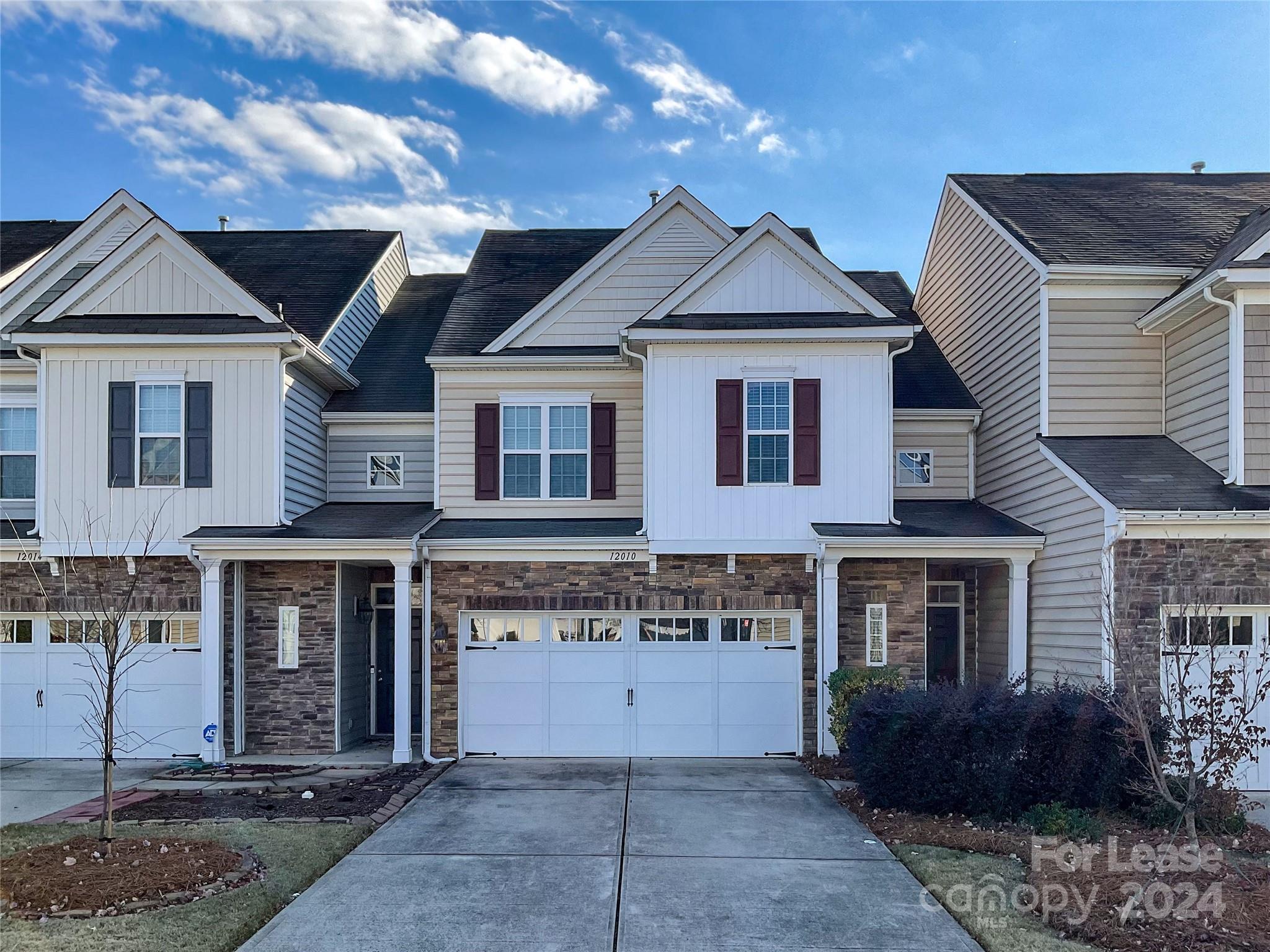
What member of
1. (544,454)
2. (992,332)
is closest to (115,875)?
(544,454)

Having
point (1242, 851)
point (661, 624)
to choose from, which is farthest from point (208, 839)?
point (1242, 851)

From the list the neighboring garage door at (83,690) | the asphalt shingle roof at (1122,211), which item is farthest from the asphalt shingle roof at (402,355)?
the asphalt shingle roof at (1122,211)

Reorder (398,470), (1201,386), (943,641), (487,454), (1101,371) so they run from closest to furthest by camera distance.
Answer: (1201,386), (1101,371), (487,454), (398,470), (943,641)

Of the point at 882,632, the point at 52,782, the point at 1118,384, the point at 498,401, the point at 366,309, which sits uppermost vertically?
the point at 366,309

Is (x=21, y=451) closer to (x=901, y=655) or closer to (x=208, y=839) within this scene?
(x=208, y=839)

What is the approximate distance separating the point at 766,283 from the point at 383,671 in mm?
8218

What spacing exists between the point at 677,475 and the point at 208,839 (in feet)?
21.4

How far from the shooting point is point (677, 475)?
37.1 feet

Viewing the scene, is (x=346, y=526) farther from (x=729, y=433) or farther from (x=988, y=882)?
(x=988, y=882)

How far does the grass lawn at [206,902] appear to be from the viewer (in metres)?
5.36

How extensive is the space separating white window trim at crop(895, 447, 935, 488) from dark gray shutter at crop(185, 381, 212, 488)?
9778 millimetres

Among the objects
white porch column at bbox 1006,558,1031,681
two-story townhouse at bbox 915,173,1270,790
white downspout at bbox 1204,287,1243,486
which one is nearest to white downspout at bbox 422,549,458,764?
white porch column at bbox 1006,558,1031,681

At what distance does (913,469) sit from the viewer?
1314cm

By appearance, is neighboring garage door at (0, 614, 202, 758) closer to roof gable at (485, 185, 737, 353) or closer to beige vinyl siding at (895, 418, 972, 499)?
roof gable at (485, 185, 737, 353)
